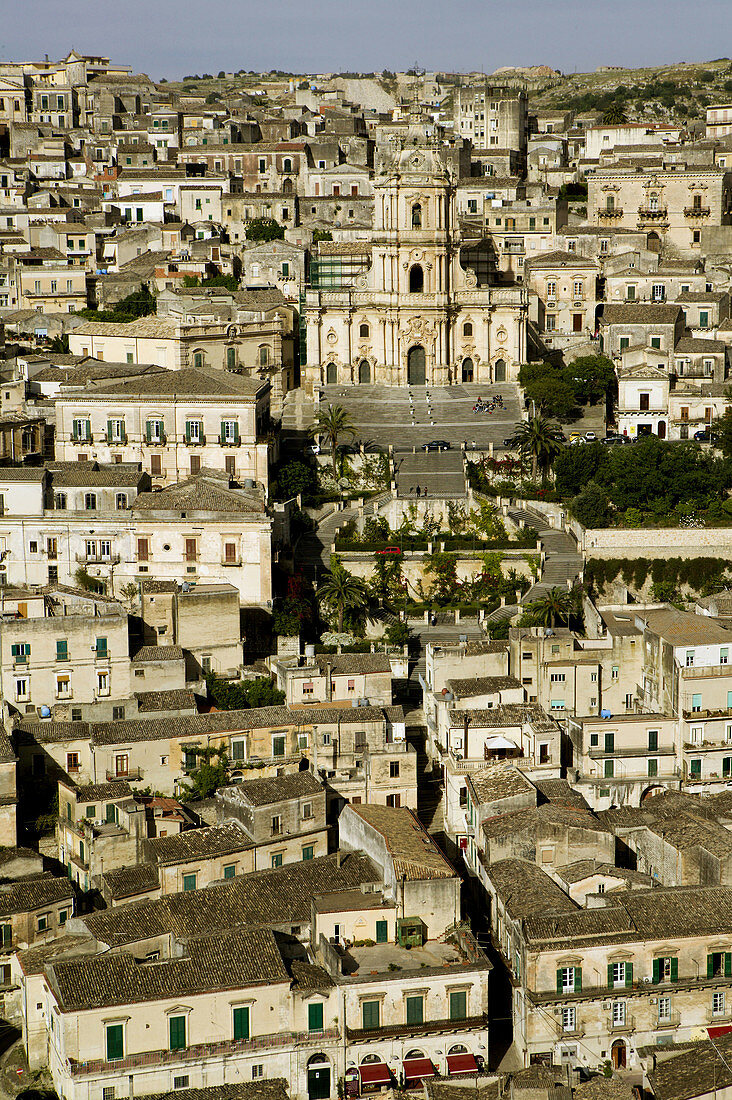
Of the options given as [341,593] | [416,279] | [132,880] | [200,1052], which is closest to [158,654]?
[341,593]

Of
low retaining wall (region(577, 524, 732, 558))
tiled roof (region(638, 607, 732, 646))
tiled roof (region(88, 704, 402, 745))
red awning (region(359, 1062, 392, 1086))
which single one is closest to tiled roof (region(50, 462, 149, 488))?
tiled roof (region(88, 704, 402, 745))

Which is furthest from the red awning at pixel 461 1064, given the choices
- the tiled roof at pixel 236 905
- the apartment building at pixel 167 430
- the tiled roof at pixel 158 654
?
the apartment building at pixel 167 430

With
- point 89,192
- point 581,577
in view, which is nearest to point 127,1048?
point 581,577

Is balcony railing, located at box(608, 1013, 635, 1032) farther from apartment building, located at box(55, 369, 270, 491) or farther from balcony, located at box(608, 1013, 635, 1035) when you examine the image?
apartment building, located at box(55, 369, 270, 491)

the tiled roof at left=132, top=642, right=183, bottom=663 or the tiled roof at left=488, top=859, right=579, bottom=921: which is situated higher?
the tiled roof at left=132, top=642, right=183, bottom=663

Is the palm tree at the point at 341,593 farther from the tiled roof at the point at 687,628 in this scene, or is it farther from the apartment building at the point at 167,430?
the tiled roof at the point at 687,628

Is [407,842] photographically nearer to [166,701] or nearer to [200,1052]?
[200,1052]
